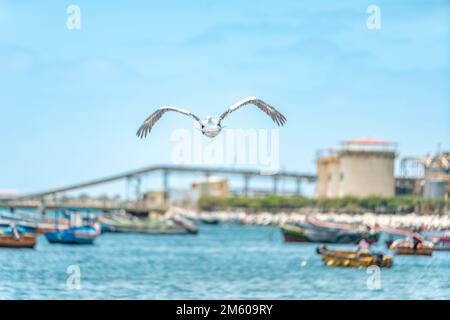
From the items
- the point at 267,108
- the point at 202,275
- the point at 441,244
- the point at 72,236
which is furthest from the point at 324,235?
the point at 267,108

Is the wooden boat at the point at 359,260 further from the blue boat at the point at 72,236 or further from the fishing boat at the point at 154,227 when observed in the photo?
the fishing boat at the point at 154,227

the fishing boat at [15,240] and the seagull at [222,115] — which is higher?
the seagull at [222,115]

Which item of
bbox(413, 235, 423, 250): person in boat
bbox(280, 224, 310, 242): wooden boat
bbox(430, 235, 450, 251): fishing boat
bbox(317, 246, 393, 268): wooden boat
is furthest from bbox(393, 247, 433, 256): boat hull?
bbox(280, 224, 310, 242): wooden boat

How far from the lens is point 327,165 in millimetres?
104375

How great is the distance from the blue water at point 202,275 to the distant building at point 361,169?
42048 mm

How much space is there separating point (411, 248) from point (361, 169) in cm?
5114

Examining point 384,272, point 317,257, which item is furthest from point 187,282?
point 317,257

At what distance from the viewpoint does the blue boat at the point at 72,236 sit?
53500 mm

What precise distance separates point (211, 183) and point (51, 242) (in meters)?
82.8

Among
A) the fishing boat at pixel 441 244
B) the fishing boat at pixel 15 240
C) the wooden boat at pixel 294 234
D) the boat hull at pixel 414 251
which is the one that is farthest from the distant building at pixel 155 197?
the boat hull at pixel 414 251

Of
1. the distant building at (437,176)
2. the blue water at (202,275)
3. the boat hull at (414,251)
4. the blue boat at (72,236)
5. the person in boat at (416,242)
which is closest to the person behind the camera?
the blue water at (202,275)

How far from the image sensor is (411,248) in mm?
47062

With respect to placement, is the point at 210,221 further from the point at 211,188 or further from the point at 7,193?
the point at 7,193
